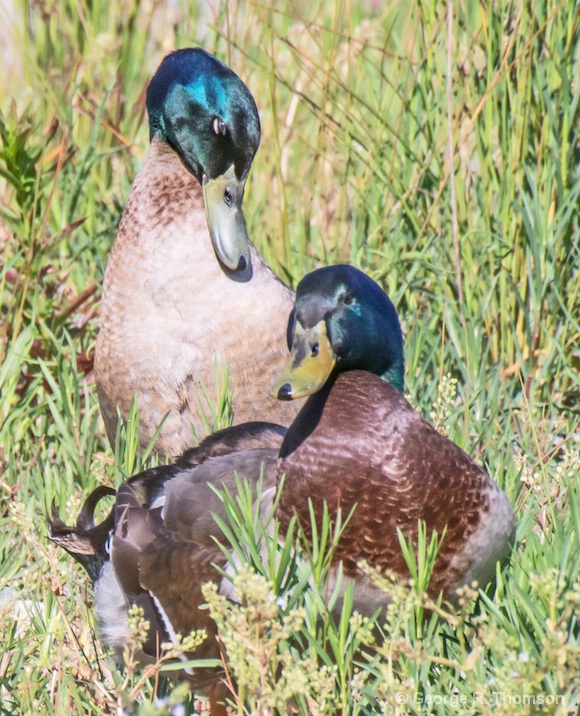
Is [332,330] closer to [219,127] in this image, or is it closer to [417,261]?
[219,127]

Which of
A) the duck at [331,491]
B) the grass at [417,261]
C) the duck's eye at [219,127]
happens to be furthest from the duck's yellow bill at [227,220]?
the duck at [331,491]

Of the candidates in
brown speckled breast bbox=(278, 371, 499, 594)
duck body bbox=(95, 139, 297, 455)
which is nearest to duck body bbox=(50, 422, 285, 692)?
brown speckled breast bbox=(278, 371, 499, 594)

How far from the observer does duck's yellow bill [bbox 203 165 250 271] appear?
3.51 metres

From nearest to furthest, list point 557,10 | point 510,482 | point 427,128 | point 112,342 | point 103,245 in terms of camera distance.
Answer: point 510,482 < point 112,342 < point 557,10 < point 427,128 < point 103,245

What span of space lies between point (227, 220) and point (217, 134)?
26 cm

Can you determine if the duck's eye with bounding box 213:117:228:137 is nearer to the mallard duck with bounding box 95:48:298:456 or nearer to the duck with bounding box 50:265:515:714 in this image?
the mallard duck with bounding box 95:48:298:456

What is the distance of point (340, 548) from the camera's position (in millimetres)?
2447

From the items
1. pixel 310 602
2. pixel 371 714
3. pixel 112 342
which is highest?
pixel 112 342

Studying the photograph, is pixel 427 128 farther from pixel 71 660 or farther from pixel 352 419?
pixel 71 660

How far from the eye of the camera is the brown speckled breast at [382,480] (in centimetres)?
245

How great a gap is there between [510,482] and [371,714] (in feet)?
3.05

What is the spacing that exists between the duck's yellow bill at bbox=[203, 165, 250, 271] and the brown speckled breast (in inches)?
38.3

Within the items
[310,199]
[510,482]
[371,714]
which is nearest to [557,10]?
[310,199]

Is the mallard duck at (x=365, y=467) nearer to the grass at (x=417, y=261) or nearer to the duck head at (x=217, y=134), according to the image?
the grass at (x=417, y=261)
